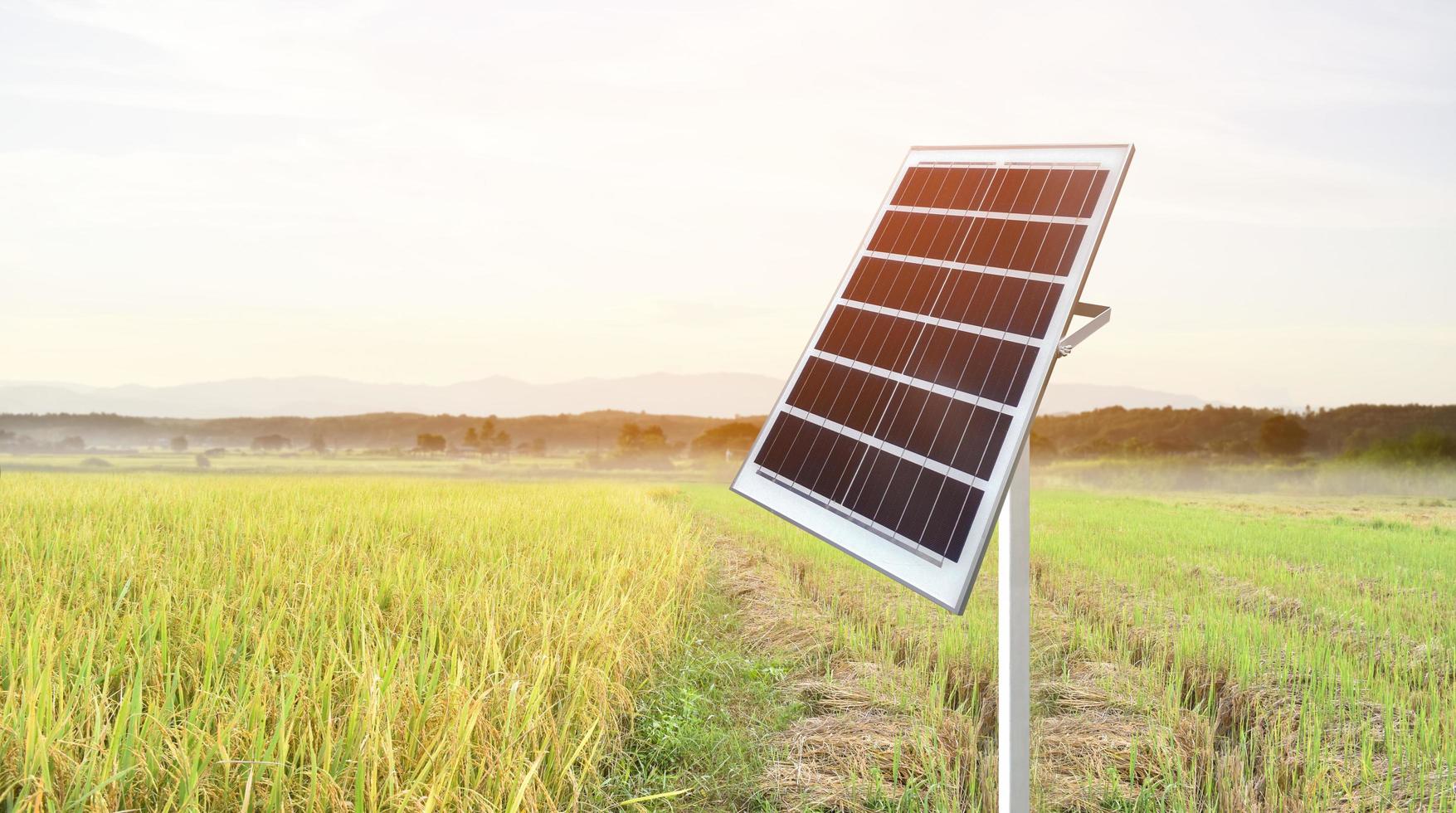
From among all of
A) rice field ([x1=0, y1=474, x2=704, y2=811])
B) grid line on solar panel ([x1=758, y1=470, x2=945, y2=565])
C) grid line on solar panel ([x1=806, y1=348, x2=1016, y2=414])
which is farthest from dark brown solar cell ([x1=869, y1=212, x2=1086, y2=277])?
rice field ([x1=0, y1=474, x2=704, y2=811])

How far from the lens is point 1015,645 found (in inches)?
130

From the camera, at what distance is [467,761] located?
355 cm

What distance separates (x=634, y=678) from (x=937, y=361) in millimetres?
3482

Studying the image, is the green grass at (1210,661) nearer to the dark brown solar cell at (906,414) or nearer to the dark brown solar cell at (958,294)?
the dark brown solar cell at (906,414)

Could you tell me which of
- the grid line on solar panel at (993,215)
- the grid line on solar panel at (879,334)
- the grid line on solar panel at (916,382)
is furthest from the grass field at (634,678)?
the grid line on solar panel at (993,215)

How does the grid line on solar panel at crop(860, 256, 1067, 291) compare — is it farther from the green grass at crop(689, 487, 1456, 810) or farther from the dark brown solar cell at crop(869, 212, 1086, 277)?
the green grass at crop(689, 487, 1456, 810)

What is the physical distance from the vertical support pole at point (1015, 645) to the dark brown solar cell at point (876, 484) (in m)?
0.24

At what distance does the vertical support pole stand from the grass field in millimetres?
1109

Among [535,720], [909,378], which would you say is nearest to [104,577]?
[535,720]

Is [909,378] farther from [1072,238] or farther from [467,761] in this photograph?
[467,761]

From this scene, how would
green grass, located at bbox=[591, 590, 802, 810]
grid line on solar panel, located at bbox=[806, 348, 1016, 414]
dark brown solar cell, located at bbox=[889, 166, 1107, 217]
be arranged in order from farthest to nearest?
green grass, located at bbox=[591, 590, 802, 810] → dark brown solar cell, located at bbox=[889, 166, 1107, 217] → grid line on solar panel, located at bbox=[806, 348, 1016, 414]

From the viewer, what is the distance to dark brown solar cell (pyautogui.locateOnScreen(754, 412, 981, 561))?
3.25m

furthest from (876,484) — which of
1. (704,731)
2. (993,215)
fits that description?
(704,731)

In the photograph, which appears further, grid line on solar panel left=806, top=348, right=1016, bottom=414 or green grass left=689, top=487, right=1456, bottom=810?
green grass left=689, top=487, right=1456, bottom=810
